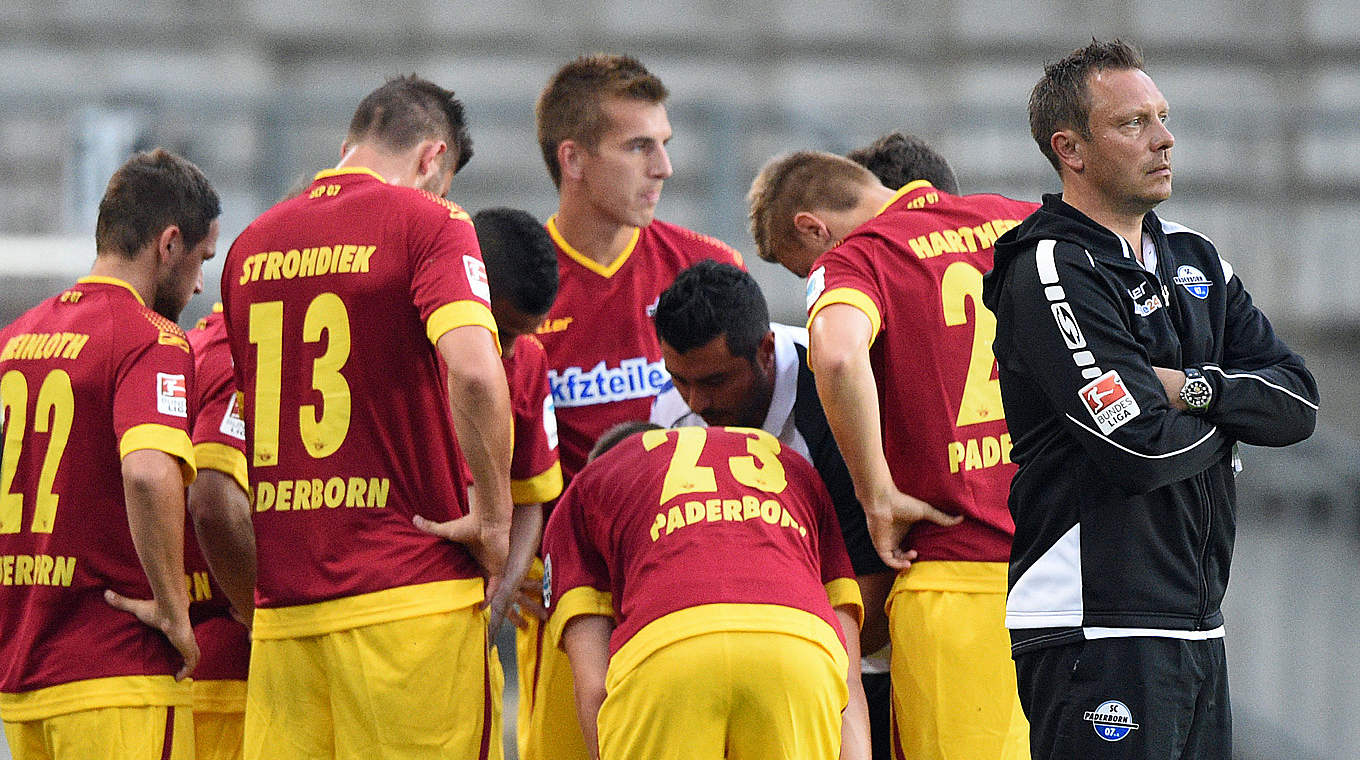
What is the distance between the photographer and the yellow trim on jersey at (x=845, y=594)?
368 centimetres

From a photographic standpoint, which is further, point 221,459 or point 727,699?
point 221,459

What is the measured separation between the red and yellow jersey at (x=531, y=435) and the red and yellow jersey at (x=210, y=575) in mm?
781

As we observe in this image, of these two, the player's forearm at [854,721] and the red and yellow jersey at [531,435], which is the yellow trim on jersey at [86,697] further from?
the player's forearm at [854,721]

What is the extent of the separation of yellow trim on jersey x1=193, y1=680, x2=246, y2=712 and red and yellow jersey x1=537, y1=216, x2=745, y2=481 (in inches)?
46.8

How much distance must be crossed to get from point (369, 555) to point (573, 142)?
1.91m

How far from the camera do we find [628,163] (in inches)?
197

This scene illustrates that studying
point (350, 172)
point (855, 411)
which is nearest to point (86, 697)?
point (350, 172)

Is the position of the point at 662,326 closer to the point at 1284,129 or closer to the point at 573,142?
the point at 573,142

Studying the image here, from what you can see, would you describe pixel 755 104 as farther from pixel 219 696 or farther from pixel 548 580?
pixel 548 580

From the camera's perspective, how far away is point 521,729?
14.5 feet

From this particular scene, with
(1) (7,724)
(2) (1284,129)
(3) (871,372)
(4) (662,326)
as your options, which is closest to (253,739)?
(1) (7,724)

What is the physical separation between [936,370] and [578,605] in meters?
1.09

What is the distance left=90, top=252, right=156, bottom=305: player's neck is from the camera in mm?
4172

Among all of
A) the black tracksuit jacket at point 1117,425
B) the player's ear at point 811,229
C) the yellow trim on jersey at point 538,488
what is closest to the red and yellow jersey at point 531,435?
the yellow trim on jersey at point 538,488
